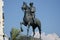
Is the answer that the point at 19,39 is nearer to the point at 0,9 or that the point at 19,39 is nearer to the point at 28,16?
the point at 28,16

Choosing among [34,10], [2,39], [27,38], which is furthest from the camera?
[34,10]

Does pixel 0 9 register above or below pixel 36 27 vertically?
above

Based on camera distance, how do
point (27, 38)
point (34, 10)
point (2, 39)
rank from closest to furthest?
point (2, 39), point (27, 38), point (34, 10)

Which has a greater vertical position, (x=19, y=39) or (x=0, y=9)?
(x=0, y=9)

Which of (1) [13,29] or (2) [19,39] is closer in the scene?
(2) [19,39]

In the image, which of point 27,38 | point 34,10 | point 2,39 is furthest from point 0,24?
point 34,10

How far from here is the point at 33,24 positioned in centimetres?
4694

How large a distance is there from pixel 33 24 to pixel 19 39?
10.7 ft

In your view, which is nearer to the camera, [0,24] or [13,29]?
[0,24]

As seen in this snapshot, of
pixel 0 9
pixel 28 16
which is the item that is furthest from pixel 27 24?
pixel 0 9

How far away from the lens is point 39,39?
45688mm

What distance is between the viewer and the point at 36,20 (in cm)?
4712

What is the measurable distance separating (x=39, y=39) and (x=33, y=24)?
201cm

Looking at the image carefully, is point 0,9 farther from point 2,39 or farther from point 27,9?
point 27,9
